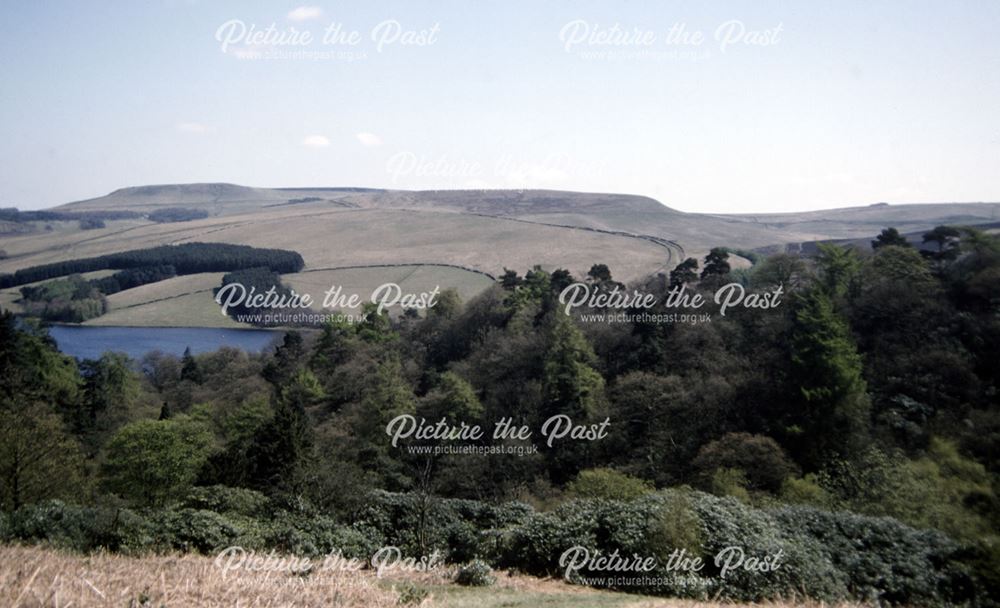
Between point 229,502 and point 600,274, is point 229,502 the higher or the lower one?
the lower one

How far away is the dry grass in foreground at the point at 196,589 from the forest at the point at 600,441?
3.19 metres

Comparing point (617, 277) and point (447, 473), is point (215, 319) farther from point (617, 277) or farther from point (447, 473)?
point (447, 473)

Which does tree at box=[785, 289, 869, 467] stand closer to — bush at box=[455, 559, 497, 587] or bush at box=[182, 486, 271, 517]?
bush at box=[455, 559, 497, 587]

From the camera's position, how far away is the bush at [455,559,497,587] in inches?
444

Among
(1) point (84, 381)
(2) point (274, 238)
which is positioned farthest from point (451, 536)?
(2) point (274, 238)

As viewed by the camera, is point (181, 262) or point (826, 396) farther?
point (181, 262)

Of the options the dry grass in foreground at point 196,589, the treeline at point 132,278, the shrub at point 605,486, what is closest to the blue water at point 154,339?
the treeline at point 132,278

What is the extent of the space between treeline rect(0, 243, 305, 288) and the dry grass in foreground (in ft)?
284

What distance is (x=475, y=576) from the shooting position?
37.1 ft

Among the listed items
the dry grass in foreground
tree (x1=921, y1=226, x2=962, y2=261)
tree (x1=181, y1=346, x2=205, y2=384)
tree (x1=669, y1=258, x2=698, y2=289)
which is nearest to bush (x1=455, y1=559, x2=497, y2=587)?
the dry grass in foreground

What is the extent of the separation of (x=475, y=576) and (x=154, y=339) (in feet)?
245

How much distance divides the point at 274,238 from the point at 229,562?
10752 centimetres

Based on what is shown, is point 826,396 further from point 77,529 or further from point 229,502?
point 77,529

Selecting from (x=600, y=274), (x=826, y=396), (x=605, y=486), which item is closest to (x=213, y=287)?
(x=600, y=274)
